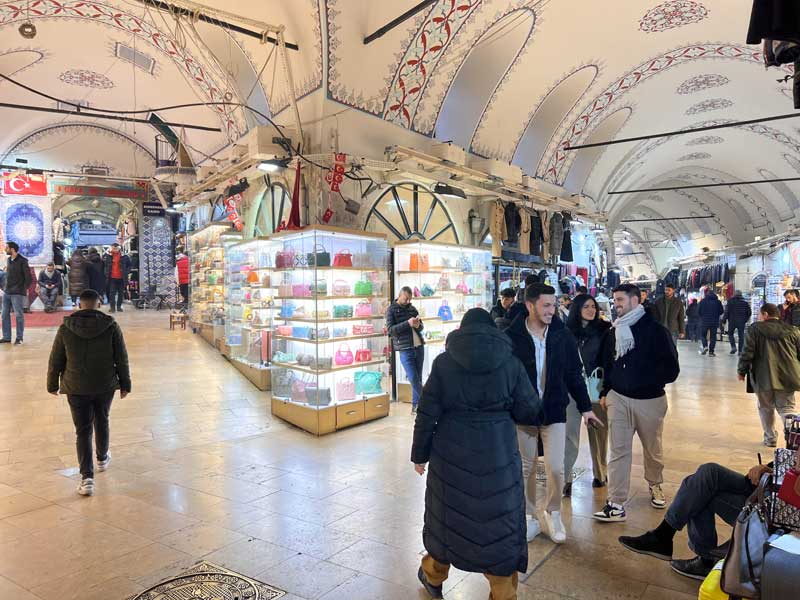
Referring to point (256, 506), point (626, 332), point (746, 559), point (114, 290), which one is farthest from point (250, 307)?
point (114, 290)

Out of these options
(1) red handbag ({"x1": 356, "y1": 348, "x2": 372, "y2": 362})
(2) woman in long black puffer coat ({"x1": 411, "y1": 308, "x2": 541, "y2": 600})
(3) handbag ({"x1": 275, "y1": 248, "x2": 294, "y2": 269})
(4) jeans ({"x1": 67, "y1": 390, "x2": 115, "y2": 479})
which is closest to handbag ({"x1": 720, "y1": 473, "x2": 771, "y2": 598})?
(2) woman in long black puffer coat ({"x1": 411, "y1": 308, "x2": 541, "y2": 600})

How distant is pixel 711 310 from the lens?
44.3 ft

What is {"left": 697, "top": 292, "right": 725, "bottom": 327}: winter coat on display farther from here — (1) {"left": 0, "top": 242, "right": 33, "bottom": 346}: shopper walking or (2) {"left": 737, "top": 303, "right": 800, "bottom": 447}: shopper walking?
(1) {"left": 0, "top": 242, "right": 33, "bottom": 346}: shopper walking

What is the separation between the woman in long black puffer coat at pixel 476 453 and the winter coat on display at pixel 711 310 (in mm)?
12886

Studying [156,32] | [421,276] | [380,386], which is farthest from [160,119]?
[380,386]

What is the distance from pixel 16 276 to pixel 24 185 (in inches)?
268

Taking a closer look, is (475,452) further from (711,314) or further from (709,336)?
(709,336)

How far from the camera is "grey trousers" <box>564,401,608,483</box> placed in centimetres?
425

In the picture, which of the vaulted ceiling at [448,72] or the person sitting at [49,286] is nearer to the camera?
the vaulted ceiling at [448,72]

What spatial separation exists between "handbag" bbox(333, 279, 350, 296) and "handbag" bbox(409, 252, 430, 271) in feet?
5.17

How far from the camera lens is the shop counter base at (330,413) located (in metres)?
6.29

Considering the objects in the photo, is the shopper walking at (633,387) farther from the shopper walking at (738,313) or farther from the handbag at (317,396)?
the shopper walking at (738,313)

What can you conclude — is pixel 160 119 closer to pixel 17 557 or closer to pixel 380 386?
pixel 380 386

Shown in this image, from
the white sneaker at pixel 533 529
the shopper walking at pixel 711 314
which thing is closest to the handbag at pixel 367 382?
the white sneaker at pixel 533 529
